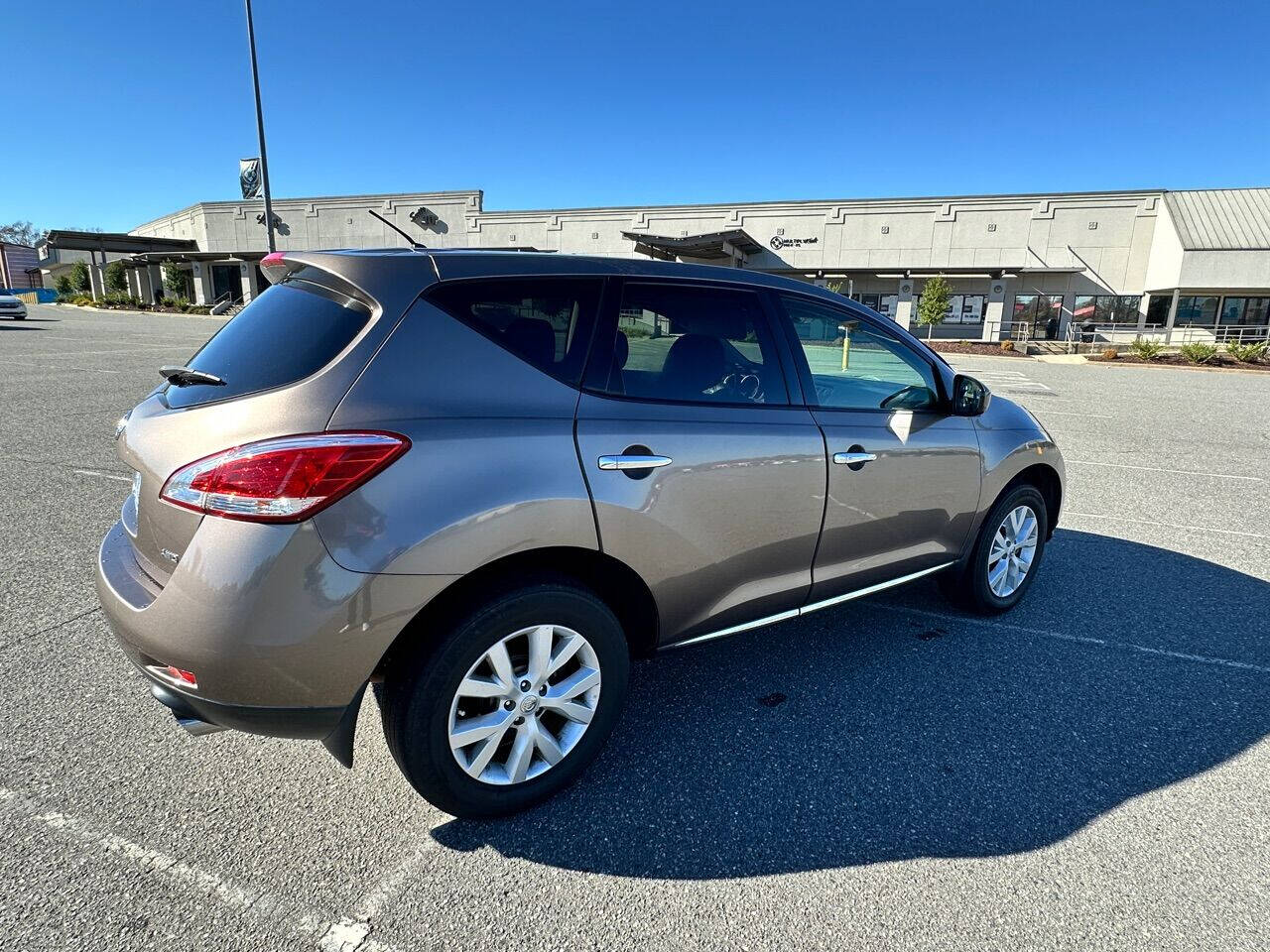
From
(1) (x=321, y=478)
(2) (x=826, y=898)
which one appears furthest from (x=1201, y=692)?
(1) (x=321, y=478)

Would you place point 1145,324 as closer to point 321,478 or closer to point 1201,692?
point 1201,692

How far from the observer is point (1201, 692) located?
324 centimetres

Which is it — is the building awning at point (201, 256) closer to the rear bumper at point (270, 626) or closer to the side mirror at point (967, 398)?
the side mirror at point (967, 398)

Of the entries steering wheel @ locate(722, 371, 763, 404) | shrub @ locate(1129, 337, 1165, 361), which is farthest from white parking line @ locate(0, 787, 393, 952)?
shrub @ locate(1129, 337, 1165, 361)

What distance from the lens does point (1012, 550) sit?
4008 mm

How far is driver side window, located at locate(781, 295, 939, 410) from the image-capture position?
3.14 meters

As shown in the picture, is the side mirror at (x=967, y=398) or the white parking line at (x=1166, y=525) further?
the white parking line at (x=1166, y=525)

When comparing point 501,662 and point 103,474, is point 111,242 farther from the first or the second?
point 501,662

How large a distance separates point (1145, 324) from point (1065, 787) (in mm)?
45791

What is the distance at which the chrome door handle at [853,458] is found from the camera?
2.99 metres

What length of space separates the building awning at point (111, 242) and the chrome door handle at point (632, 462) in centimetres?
6495

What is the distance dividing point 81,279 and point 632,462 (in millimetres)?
84772

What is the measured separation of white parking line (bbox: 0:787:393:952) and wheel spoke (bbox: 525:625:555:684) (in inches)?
31.1

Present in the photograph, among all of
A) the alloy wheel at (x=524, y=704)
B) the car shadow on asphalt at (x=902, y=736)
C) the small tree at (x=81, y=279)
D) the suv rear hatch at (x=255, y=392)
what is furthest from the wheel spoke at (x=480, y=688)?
the small tree at (x=81, y=279)
